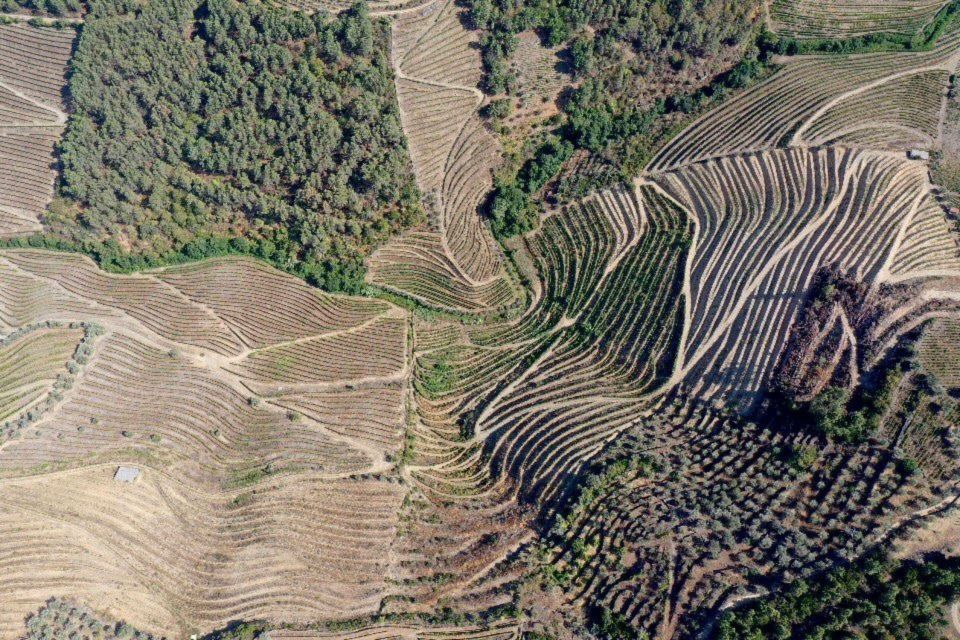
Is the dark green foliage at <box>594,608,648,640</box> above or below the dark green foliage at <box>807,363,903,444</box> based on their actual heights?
below

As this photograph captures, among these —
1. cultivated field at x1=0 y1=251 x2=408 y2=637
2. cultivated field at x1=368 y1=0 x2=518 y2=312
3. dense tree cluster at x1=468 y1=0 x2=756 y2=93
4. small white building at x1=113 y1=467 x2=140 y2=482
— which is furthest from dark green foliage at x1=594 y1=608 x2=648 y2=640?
dense tree cluster at x1=468 y1=0 x2=756 y2=93

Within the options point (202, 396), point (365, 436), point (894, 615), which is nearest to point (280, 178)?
point (202, 396)

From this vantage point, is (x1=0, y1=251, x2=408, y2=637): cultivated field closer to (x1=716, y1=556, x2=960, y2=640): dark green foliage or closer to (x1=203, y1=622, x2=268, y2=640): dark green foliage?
(x1=203, y1=622, x2=268, y2=640): dark green foliage

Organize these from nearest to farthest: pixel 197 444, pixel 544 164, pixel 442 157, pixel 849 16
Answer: pixel 197 444 < pixel 544 164 < pixel 442 157 < pixel 849 16

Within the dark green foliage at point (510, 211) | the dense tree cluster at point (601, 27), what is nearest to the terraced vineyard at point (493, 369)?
the dense tree cluster at point (601, 27)

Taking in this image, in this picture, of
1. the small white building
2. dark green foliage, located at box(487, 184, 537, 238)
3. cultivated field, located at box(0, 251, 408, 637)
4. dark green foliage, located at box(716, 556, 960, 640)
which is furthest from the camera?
dark green foliage, located at box(487, 184, 537, 238)

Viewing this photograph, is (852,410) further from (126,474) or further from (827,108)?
(126,474)

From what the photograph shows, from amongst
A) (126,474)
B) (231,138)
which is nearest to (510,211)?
(231,138)

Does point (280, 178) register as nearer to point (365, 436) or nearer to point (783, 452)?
point (365, 436)
